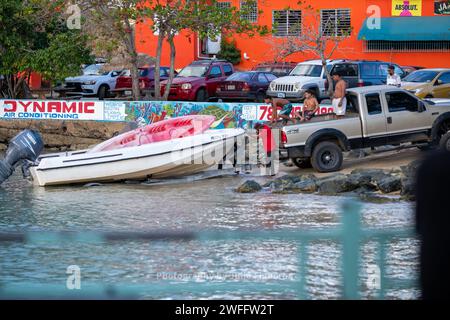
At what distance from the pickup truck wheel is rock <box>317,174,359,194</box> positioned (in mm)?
1714

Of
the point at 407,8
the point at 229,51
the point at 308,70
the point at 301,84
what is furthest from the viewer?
the point at 229,51

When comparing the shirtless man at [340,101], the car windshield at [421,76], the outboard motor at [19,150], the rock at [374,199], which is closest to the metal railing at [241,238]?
the rock at [374,199]

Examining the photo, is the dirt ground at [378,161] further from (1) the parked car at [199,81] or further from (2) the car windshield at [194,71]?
(2) the car windshield at [194,71]

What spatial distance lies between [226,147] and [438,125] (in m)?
5.03

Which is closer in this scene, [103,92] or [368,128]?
[368,128]

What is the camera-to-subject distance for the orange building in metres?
43.6

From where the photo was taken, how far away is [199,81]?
34.7 meters

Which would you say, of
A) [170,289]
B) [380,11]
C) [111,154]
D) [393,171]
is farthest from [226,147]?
[380,11]

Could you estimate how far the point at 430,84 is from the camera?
29.8 metres

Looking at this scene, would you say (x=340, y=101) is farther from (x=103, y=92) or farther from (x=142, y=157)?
(x=103, y=92)

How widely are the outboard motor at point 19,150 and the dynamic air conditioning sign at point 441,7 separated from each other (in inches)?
1113

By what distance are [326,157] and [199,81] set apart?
14.8 meters

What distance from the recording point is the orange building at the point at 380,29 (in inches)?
1716

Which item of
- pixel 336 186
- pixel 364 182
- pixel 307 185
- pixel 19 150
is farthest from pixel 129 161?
pixel 364 182
